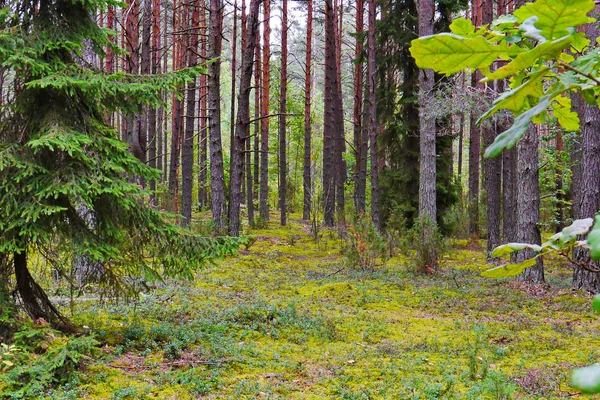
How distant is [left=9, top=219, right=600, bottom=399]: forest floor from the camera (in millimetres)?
3885

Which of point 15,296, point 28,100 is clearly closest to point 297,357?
point 15,296

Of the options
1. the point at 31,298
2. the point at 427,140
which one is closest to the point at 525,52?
the point at 31,298

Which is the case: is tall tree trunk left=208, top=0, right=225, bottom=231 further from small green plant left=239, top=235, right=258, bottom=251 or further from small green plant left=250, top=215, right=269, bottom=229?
small green plant left=250, top=215, right=269, bottom=229

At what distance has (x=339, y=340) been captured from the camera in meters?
5.38

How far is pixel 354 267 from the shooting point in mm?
10094

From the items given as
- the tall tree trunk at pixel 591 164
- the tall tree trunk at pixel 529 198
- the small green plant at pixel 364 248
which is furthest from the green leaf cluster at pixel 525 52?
the small green plant at pixel 364 248

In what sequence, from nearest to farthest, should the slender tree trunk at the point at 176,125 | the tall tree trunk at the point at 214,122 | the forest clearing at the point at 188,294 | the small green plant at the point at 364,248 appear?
the forest clearing at the point at 188,294, the small green plant at the point at 364,248, the tall tree trunk at the point at 214,122, the slender tree trunk at the point at 176,125

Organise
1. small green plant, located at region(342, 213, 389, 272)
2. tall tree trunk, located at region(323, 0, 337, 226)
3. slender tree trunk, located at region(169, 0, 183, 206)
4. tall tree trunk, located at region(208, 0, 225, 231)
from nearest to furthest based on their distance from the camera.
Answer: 1. small green plant, located at region(342, 213, 389, 272)
2. tall tree trunk, located at region(208, 0, 225, 231)
3. slender tree trunk, located at region(169, 0, 183, 206)
4. tall tree trunk, located at region(323, 0, 337, 226)

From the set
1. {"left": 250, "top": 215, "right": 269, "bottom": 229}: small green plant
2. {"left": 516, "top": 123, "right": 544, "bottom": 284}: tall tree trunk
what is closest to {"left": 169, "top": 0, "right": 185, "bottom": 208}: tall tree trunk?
{"left": 250, "top": 215, "right": 269, "bottom": 229}: small green plant

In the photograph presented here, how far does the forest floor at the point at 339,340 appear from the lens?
3.88 metres

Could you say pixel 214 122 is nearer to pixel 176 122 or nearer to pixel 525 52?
pixel 176 122

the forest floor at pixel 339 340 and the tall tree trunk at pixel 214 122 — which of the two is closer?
the forest floor at pixel 339 340

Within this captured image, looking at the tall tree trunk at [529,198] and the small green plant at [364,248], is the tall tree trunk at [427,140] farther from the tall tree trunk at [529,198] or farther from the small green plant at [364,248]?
the tall tree trunk at [529,198]

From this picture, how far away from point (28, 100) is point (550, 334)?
6177 millimetres
